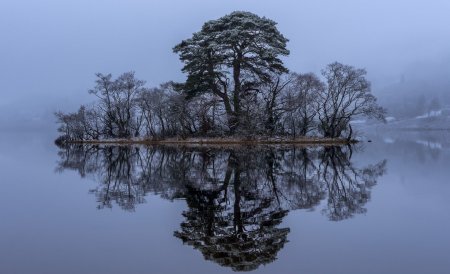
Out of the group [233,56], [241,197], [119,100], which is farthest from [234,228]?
[119,100]

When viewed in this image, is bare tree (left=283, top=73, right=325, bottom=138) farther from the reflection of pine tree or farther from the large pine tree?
the reflection of pine tree

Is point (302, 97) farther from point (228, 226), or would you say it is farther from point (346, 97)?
point (228, 226)

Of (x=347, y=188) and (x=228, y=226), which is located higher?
(x=228, y=226)

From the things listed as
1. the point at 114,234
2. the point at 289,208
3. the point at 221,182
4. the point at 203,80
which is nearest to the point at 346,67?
the point at 203,80

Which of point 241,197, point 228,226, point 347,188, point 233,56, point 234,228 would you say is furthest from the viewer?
point 233,56

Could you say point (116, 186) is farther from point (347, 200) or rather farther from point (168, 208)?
point (347, 200)

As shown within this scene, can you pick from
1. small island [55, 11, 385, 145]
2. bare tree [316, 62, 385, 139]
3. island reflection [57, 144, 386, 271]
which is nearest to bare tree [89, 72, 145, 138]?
small island [55, 11, 385, 145]

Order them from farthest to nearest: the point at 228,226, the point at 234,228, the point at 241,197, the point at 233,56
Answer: the point at 233,56 < the point at 241,197 < the point at 228,226 < the point at 234,228

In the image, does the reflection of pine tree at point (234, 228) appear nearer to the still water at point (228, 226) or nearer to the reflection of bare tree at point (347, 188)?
the still water at point (228, 226)

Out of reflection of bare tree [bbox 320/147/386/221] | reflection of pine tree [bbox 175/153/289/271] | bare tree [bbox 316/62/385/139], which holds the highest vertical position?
bare tree [bbox 316/62/385/139]

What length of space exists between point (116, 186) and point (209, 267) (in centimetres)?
1074

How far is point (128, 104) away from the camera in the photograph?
2975 inches

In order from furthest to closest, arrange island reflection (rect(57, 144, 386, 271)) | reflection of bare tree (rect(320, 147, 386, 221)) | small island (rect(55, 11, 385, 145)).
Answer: small island (rect(55, 11, 385, 145))
reflection of bare tree (rect(320, 147, 386, 221))
island reflection (rect(57, 144, 386, 271))

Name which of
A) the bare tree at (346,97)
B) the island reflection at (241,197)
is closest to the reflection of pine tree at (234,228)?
the island reflection at (241,197)
